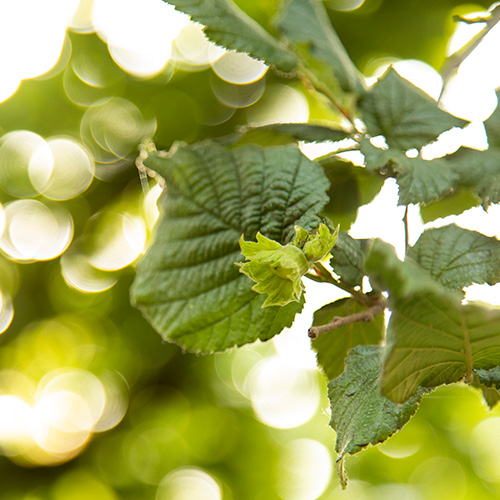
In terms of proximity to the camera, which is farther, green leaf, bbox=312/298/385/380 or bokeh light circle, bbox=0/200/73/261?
bokeh light circle, bbox=0/200/73/261

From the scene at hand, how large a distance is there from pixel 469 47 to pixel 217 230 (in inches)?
10.6

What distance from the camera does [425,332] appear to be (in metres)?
0.21

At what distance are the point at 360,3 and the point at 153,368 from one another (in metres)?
1.08

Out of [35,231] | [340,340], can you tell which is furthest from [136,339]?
[340,340]

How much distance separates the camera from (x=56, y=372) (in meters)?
1.71

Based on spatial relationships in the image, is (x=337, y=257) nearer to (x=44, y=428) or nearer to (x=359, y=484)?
(x=359, y=484)

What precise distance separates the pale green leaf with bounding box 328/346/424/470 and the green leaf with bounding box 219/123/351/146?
0.13m

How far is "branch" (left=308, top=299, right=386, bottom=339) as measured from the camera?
26 centimetres

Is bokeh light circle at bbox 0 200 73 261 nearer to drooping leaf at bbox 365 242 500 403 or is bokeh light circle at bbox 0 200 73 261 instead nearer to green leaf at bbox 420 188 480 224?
green leaf at bbox 420 188 480 224

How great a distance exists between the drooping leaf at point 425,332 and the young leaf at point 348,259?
64 millimetres

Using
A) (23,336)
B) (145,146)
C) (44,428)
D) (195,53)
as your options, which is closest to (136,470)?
(44,428)

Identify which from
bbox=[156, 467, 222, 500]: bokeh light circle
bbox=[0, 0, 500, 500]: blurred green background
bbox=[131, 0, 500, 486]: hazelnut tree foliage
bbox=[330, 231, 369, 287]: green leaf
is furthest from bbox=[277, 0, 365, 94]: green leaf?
bbox=[156, 467, 222, 500]: bokeh light circle

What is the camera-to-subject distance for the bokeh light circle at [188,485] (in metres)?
1.73

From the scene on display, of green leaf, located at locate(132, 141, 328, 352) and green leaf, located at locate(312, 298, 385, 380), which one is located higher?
green leaf, located at locate(132, 141, 328, 352)
